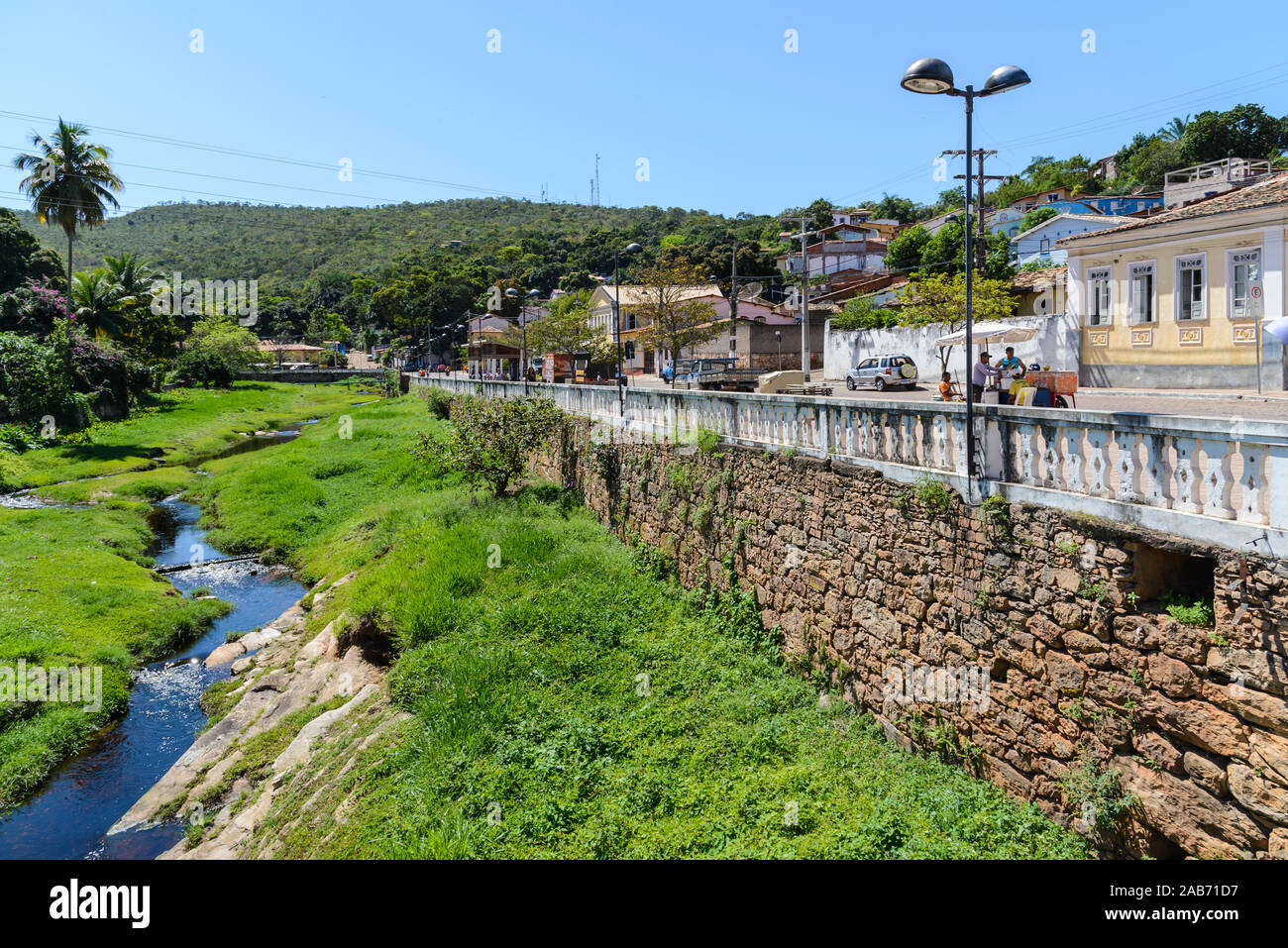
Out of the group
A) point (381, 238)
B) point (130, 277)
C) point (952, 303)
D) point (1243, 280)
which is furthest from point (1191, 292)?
point (381, 238)

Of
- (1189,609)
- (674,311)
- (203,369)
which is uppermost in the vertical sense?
(674,311)

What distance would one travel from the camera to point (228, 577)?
21.5m

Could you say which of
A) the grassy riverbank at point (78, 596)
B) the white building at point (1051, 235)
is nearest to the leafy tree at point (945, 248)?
the white building at point (1051, 235)

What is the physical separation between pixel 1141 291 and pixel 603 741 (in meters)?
18.6

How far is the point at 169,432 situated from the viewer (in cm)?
4206

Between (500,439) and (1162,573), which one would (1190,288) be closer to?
(1162,573)

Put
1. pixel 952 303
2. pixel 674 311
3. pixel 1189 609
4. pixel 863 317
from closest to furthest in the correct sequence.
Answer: pixel 1189 609
pixel 952 303
pixel 674 311
pixel 863 317

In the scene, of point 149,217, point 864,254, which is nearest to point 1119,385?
point 864,254

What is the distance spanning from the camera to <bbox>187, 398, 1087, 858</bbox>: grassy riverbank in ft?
25.0

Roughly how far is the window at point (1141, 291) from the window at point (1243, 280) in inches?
77.5

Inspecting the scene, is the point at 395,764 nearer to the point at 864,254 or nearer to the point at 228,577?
the point at 228,577

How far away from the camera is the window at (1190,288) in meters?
18.8

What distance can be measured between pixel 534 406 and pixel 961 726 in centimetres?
1588

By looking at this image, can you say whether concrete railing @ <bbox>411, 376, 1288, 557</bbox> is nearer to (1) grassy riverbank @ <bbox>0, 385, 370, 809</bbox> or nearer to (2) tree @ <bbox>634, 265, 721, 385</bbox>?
(1) grassy riverbank @ <bbox>0, 385, 370, 809</bbox>
